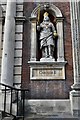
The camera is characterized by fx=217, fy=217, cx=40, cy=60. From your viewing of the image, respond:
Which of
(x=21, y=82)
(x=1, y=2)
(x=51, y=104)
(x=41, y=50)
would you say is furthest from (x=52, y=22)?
(x=51, y=104)

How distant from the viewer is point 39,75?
8266 mm

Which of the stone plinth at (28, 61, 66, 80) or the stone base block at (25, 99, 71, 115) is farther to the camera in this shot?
the stone plinth at (28, 61, 66, 80)

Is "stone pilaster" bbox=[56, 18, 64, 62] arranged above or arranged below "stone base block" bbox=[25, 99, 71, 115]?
above

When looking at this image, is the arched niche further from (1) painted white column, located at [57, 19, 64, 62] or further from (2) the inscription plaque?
(2) the inscription plaque

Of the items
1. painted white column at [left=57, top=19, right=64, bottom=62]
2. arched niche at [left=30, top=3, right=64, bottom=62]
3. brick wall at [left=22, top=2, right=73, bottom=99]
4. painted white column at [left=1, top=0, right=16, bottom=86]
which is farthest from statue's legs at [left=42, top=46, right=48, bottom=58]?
painted white column at [left=1, top=0, right=16, bottom=86]

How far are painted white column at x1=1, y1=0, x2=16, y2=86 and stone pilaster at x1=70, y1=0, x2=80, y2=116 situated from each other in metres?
2.34

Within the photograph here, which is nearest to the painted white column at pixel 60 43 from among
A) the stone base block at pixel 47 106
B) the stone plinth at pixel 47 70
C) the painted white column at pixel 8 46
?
the stone plinth at pixel 47 70

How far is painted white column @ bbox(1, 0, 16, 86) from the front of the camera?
26.2ft

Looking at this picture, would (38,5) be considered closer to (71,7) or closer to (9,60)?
(71,7)

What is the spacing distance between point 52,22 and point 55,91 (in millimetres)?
3167

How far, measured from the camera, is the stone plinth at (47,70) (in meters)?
8.26

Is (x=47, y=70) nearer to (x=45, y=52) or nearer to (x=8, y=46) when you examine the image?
(x=45, y=52)

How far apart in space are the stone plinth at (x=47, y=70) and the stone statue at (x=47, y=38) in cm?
42

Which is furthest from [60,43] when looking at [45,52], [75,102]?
[75,102]
